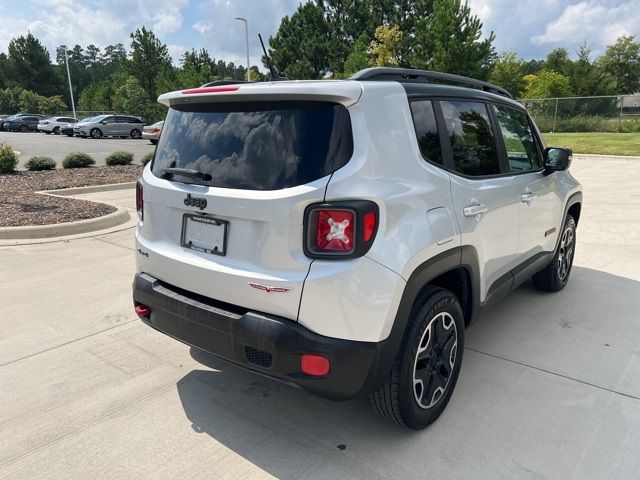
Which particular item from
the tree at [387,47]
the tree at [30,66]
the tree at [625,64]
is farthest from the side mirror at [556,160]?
the tree at [30,66]

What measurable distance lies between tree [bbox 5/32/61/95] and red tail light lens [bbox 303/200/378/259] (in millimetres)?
87702

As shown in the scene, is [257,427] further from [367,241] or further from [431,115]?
[431,115]

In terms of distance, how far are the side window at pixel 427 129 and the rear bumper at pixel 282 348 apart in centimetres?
107

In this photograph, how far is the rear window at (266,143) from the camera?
2.21m

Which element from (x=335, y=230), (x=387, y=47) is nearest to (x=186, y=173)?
(x=335, y=230)

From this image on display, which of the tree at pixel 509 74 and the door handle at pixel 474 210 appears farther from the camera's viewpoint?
the tree at pixel 509 74

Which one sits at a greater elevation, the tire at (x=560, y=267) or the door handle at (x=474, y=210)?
the door handle at (x=474, y=210)

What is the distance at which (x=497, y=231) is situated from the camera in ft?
10.5

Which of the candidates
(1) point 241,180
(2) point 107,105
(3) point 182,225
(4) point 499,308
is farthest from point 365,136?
(2) point 107,105

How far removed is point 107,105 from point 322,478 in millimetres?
62019

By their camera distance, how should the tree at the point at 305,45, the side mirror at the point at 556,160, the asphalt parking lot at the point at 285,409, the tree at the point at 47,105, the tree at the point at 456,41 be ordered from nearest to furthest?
the asphalt parking lot at the point at 285,409 → the side mirror at the point at 556,160 → the tree at the point at 456,41 → the tree at the point at 305,45 → the tree at the point at 47,105

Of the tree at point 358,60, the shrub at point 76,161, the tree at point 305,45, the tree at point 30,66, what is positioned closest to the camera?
the shrub at point 76,161

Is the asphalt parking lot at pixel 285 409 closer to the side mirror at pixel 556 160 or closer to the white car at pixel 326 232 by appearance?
the white car at pixel 326 232

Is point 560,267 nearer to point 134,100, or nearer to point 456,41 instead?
point 456,41
